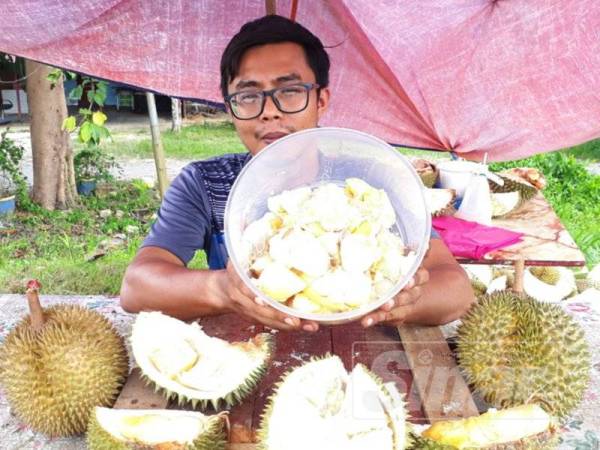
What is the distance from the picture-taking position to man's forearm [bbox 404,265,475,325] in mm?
1229

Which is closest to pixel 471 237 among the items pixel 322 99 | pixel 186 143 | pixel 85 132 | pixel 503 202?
pixel 503 202

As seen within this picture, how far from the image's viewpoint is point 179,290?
4.03ft

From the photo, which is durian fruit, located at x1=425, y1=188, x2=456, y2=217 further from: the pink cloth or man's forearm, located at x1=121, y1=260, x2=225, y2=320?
man's forearm, located at x1=121, y1=260, x2=225, y2=320

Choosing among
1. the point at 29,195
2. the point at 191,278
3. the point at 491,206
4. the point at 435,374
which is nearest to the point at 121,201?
the point at 29,195

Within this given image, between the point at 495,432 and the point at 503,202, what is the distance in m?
1.70

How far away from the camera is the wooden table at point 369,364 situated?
98cm

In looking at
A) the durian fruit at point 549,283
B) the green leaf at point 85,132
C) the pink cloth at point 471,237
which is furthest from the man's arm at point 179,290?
the green leaf at point 85,132

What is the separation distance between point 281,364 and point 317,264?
382 mm

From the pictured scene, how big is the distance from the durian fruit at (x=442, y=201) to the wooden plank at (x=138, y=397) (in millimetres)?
1521

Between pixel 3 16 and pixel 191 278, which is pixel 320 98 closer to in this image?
pixel 191 278

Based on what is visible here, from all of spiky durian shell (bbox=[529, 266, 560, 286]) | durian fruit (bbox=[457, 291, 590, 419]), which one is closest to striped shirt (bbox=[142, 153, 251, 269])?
durian fruit (bbox=[457, 291, 590, 419])

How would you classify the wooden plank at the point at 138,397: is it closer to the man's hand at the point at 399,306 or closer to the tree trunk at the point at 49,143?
the man's hand at the point at 399,306

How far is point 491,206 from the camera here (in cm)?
233

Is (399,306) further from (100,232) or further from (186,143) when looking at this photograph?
(186,143)
